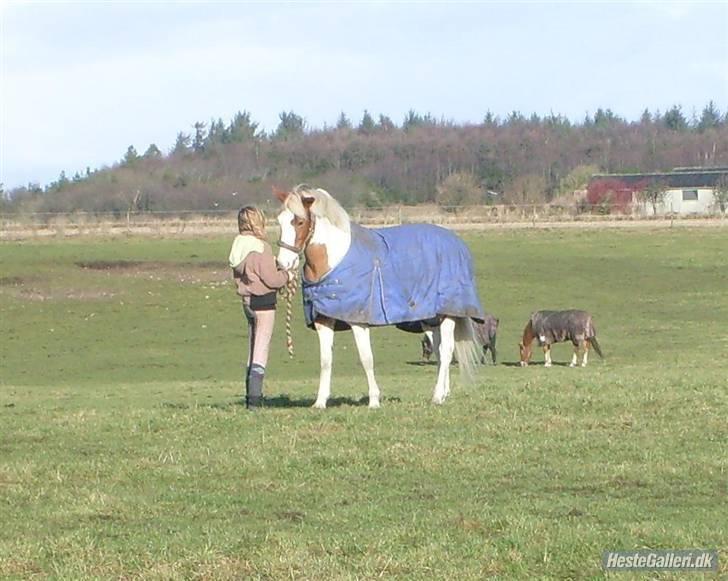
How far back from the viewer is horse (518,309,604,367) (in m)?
28.8

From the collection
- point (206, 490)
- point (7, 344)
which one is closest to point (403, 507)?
point (206, 490)

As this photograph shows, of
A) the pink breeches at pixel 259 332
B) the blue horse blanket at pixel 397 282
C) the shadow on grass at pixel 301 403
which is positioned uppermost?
the blue horse blanket at pixel 397 282

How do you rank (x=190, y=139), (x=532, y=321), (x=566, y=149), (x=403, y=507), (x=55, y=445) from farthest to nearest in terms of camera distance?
1. (x=190, y=139)
2. (x=566, y=149)
3. (x=532, y=321)
4. (x=55, y=445)
5. (x=403, y=507)

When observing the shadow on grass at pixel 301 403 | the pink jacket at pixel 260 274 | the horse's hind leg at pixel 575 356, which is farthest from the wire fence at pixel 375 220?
the pink jacket at pixel 260 274

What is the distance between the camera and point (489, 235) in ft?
191

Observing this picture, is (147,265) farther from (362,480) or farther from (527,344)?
(362,480)

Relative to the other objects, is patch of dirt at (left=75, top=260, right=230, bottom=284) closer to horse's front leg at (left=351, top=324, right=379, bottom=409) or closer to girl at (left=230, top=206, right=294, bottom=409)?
girl at (left=230, top=206, right=294, bottom=409)

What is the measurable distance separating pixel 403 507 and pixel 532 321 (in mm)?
20696

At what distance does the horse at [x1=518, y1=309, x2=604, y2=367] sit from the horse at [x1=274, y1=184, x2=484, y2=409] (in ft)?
48.4

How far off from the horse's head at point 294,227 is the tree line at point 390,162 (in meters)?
78.9

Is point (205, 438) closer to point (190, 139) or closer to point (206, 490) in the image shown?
point (206, 490)

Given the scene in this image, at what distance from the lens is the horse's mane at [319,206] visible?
523 inches

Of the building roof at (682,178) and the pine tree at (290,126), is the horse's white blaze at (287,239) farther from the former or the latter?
the pine tree at (290,126)

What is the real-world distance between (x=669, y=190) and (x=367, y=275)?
85496 millimetres
